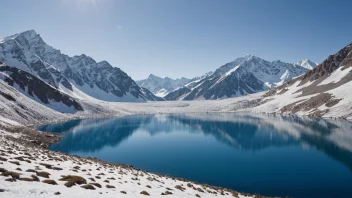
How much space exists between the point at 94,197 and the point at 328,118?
144m

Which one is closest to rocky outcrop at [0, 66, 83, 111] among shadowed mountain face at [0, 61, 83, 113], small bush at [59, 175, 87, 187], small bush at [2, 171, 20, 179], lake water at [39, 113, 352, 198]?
shadowed mountain face at [0, 61, 83, 113]

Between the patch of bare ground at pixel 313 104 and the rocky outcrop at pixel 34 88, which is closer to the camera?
the patch of bare ground at pixel 313 104

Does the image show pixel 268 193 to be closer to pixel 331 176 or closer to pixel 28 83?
pixel 331 176

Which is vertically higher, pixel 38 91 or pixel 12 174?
pixel 38 91

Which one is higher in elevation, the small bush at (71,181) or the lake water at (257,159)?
the small bush at (71,181)

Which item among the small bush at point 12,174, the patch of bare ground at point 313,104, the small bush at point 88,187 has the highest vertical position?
the patch of bare ground at point 313,104

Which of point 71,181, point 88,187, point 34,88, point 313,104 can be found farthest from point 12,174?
point 313,104

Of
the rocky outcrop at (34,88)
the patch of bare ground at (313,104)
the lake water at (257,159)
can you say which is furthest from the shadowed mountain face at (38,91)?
the patch of bare ground at (313,104)

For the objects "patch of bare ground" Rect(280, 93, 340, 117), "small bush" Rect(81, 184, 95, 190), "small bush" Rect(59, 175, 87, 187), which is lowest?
"small bush" Rect(81, 184, 95, 190)

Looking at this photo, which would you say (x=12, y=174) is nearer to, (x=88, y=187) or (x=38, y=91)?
(x=88, y=187)

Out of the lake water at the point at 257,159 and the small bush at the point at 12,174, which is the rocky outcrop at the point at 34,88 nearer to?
the lake water at the point at 257,159

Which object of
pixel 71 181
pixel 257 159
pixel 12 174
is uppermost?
pixel 12 174

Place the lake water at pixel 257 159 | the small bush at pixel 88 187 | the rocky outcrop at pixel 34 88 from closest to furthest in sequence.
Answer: the small bush at pixel 88 187 → the lake water at pixel 257 159 → the rocky outcrop at pixel 34 88

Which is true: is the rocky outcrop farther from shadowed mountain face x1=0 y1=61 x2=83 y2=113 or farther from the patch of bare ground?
the patch of bare ground
